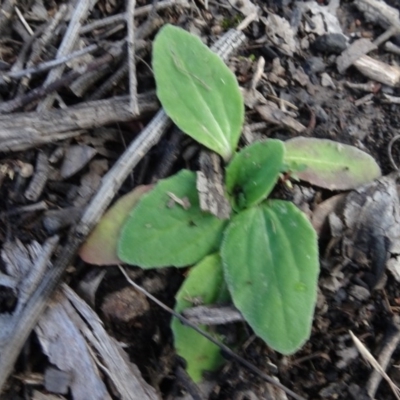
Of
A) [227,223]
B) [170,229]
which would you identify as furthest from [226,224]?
[170,229]

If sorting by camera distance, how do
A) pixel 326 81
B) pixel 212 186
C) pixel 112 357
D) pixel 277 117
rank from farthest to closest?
pixel 326 81, pixel 277 117, pixel 212 186, pixel 112 357

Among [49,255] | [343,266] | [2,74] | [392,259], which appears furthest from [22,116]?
[392,259]

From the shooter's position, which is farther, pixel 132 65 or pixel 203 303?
pixel 132 65

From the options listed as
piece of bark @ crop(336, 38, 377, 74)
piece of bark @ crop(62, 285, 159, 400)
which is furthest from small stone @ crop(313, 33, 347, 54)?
piece of bark @ crop(62, 285, 159, 400)

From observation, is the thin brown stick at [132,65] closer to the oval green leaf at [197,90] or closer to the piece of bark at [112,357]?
the oval green leaf at [197,90]

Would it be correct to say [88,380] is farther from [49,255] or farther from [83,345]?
[49,255]

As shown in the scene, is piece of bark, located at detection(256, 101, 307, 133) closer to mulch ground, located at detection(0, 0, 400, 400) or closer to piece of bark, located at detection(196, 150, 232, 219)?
mulch ground, located at detection(0, 0, 400, 400)

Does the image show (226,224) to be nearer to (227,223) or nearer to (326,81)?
(227,223)
